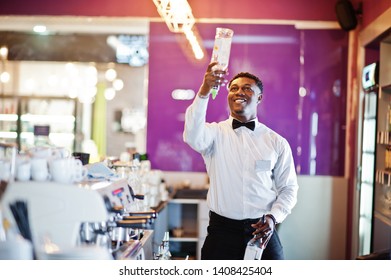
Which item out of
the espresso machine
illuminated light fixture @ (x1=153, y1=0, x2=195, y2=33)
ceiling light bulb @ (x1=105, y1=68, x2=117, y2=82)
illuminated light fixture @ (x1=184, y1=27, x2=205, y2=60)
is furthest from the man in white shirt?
ceiling light bulb @ (x1=105, y1=68, x2=117, y2=82)

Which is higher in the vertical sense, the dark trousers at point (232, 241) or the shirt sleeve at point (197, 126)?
the shirt sleeve at point (197, 126)

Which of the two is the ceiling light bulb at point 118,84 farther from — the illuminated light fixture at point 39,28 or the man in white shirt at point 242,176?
the man in white shirt at point 242,176

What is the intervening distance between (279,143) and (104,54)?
3728 mm

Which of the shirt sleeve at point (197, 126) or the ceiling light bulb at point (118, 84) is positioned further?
the ceiling light bulb at point (118, 84)

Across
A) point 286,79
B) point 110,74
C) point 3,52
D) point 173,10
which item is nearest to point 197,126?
point 173,10

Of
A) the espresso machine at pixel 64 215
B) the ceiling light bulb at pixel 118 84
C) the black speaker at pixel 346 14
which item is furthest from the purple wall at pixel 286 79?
the espresso machine at pixel 64 215

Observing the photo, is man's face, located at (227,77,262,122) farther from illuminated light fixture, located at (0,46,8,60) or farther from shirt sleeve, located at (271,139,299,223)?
illuminated light fixture, located at (0,46,8,60)

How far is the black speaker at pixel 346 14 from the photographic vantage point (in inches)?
190

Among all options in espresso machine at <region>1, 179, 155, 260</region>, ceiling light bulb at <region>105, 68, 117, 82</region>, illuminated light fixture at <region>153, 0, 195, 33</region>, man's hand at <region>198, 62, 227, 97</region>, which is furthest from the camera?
ceiling light bulb at <region>105, 68, 117, 82</region>

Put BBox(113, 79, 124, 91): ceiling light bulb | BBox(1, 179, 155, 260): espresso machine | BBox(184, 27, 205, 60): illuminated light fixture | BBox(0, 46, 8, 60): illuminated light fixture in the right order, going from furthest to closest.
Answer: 1. BBox(113, 79, 124, 91): ceiling light bulb
2. BBox(0, 46, 8, 60): illuminated light fixture
3. BBox(184, 27, 205, 60): illuminated light fixture
4. BBox(1, 179, 155, 260): espresso machine

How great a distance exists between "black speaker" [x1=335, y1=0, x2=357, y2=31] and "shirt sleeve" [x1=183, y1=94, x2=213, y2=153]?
277cm

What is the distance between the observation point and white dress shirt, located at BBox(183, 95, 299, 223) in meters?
2.62
